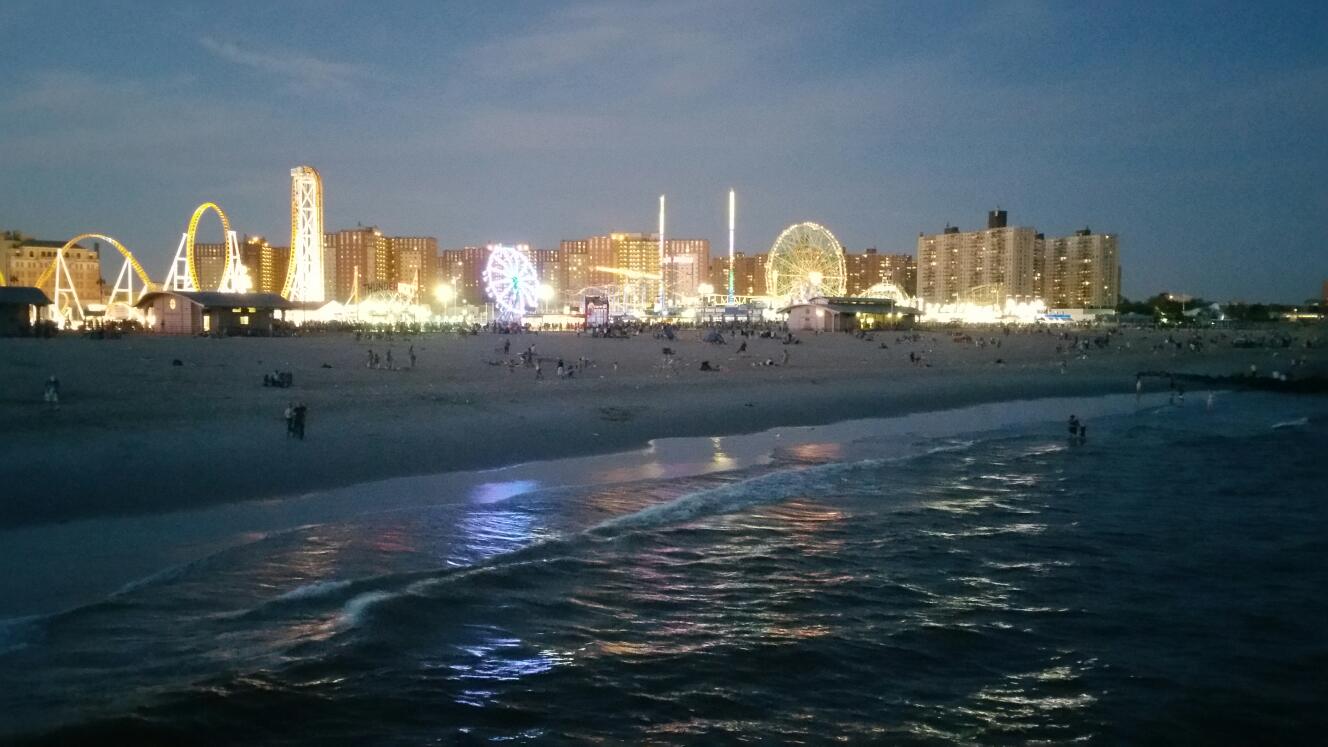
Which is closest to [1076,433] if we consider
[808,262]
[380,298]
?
[808,262]

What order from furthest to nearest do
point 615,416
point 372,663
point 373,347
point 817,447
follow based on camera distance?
point 373,347
point 615,416
point 817,447
point 372,663

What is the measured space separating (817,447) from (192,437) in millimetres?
11938

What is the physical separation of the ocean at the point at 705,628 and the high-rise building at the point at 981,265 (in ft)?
464

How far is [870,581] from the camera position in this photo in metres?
9.77

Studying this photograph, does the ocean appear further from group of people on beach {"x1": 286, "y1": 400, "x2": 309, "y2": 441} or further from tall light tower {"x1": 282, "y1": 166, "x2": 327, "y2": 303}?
tall light tower {"x1": 282, "y1": 166, "x2": 327, "y2": 303}

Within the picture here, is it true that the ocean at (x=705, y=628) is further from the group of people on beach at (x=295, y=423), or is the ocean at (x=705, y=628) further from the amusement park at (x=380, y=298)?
the amusement park at (x=380, y=298)

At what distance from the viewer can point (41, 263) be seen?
94.1m

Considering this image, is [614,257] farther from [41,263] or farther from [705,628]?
[705,628]

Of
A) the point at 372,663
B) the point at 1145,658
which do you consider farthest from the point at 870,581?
the point at 372,663

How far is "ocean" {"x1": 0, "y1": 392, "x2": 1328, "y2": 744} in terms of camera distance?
6.34 m

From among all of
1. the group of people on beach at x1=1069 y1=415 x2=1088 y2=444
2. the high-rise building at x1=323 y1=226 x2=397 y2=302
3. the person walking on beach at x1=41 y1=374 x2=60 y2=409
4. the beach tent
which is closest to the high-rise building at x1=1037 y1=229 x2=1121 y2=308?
the high-rise building at x1=323 y1=226 x2=397 y2=302

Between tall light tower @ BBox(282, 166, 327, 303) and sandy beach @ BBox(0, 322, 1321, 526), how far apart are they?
962 inches

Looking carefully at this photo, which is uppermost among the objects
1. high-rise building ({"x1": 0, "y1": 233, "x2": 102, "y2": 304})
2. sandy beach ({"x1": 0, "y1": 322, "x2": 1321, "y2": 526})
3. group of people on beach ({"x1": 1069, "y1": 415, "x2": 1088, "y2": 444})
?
high-rise building ({"x1": 0, "y1": 233, "x2": 102, "y2": 304})

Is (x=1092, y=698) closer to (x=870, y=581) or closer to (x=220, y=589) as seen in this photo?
(x=870, y=581)
